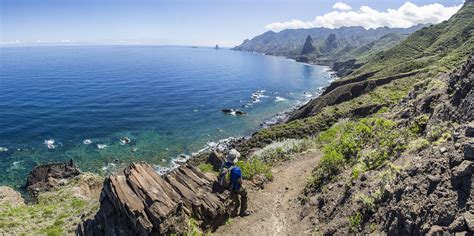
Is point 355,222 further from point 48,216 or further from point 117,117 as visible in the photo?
point 117,117

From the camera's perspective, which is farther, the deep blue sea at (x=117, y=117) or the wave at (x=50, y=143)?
the wave at (x=50, y=143)

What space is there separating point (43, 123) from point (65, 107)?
14.5 m

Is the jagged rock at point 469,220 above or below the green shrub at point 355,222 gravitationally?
above

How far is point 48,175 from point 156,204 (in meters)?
37.3

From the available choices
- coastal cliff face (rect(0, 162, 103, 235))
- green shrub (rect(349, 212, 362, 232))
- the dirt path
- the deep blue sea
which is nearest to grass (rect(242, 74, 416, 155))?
the deep blue sea

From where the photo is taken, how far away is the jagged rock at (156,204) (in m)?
13.4

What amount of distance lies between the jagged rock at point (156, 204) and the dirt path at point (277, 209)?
1096 mm

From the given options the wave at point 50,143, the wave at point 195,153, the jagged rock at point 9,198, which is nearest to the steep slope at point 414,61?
the wave at point 195,153

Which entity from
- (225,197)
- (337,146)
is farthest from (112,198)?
(337,146)

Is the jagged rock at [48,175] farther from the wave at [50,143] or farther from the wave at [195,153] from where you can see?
the wave at [195,153]

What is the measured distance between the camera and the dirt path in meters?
15.7

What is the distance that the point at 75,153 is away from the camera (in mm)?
52719

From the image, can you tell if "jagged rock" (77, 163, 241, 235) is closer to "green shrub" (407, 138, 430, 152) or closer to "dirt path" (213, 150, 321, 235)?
"dirt path" (213, 150, 321, 235)

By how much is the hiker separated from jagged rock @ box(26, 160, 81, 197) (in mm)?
34325
